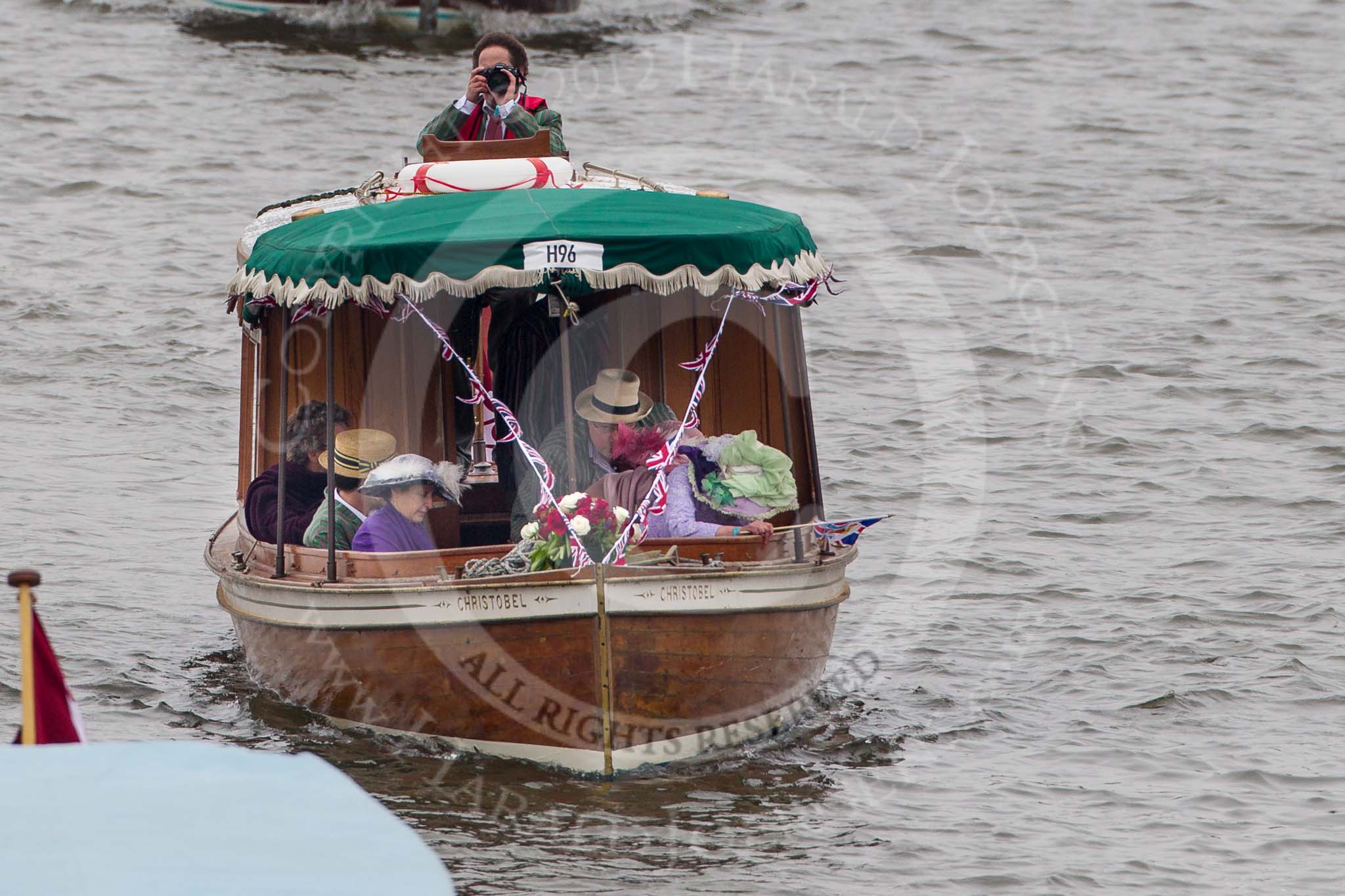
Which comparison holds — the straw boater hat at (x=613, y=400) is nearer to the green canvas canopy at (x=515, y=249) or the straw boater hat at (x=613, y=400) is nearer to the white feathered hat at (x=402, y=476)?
the green canvas canopy at (x=515, y=249)

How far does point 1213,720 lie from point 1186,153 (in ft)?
46.4

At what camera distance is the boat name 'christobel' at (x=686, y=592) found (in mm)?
7836

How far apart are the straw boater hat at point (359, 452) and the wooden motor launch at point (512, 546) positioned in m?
0.37

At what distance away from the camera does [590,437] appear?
871 centimetres

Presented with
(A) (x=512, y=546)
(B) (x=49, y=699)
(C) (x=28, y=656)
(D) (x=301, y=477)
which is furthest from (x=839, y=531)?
(C) (x=28, y=656)

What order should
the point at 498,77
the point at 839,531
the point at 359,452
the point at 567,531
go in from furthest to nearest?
the point at 498,77
the point at 839,531
the point at 359,452
the point at 567,531

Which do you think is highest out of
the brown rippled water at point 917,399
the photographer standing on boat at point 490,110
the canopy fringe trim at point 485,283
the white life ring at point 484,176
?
the photographer standing on boat at point 490,110

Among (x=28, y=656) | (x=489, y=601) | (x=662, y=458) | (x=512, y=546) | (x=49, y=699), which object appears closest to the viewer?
(x=28, y=656)

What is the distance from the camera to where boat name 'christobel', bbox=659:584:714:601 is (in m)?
7.84

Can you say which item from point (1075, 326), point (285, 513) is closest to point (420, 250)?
point (285, 513)

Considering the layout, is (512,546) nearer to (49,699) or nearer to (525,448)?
(525,448)

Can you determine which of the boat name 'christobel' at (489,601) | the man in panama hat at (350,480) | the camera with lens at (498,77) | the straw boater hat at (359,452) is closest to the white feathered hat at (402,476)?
the man in panama hat at (350,480)

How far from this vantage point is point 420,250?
782 cm

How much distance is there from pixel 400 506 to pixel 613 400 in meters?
1.15
